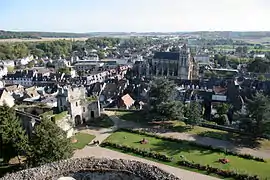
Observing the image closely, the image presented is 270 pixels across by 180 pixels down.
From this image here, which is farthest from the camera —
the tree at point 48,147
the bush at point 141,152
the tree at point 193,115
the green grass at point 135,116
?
the green grass at point 135,116

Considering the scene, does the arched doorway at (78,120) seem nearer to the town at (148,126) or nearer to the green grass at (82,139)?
the town at (148,126)

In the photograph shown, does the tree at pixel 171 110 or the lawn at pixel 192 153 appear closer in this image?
the lawn at pixel 192 153

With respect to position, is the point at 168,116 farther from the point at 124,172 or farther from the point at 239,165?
the point at 124,172

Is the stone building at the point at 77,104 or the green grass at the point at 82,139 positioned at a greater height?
the stone building at the point at 77,104

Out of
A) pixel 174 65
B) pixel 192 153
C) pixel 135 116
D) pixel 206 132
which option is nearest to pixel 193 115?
pixel 206 132

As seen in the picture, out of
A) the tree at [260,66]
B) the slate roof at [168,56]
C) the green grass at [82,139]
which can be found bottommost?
the green grass at [82,139]

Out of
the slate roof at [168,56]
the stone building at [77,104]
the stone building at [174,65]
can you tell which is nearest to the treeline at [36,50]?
the slate roof at [168,56]

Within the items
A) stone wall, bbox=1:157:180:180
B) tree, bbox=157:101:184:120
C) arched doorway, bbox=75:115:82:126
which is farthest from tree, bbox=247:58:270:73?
stone wall, bbox=1:157:180:180

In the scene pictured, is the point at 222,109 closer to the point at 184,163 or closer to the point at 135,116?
the point at 135,116
